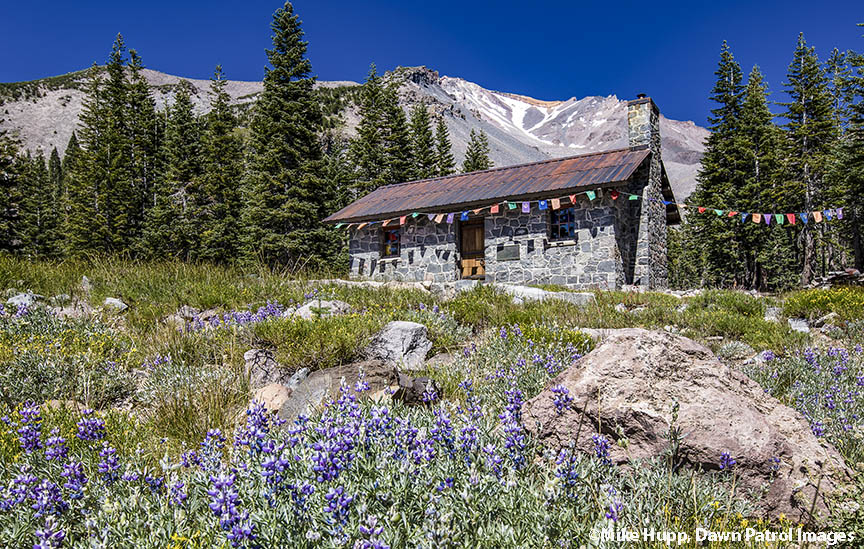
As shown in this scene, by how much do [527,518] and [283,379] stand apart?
3.71m

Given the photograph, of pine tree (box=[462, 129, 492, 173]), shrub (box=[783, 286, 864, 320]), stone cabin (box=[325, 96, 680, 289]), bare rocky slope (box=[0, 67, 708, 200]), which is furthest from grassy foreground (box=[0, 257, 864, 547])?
pine tree (box=[462, 129, 492, 173])

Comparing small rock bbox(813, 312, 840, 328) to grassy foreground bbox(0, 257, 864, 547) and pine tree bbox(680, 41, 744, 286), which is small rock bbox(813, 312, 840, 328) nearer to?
grassy foreground bbox(0, 257, 864, 547)

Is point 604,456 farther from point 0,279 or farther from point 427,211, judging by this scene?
point 427,211

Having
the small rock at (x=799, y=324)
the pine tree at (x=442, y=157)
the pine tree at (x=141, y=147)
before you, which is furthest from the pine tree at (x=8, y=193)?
the small rock at (x=799, y=324)

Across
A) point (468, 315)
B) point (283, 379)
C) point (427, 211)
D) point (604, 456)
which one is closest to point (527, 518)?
point (604, 456)

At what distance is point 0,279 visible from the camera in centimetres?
801

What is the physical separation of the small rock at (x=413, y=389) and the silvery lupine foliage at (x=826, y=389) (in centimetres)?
273

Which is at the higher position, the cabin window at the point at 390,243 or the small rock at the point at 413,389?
the cabin window at the point at 390,243

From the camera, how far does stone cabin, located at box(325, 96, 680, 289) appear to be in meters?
16.9

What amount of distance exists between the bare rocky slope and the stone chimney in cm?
1365

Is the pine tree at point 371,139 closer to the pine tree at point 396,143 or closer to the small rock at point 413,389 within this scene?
the pine tree at point 396,143

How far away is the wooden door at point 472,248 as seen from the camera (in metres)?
19.4

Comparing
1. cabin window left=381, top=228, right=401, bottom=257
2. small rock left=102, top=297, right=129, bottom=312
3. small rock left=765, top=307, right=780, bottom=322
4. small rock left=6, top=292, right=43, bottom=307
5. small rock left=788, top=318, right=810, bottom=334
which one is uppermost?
cabin window left=381, top=228, right=401, bottom=257

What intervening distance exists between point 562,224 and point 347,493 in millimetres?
17055
